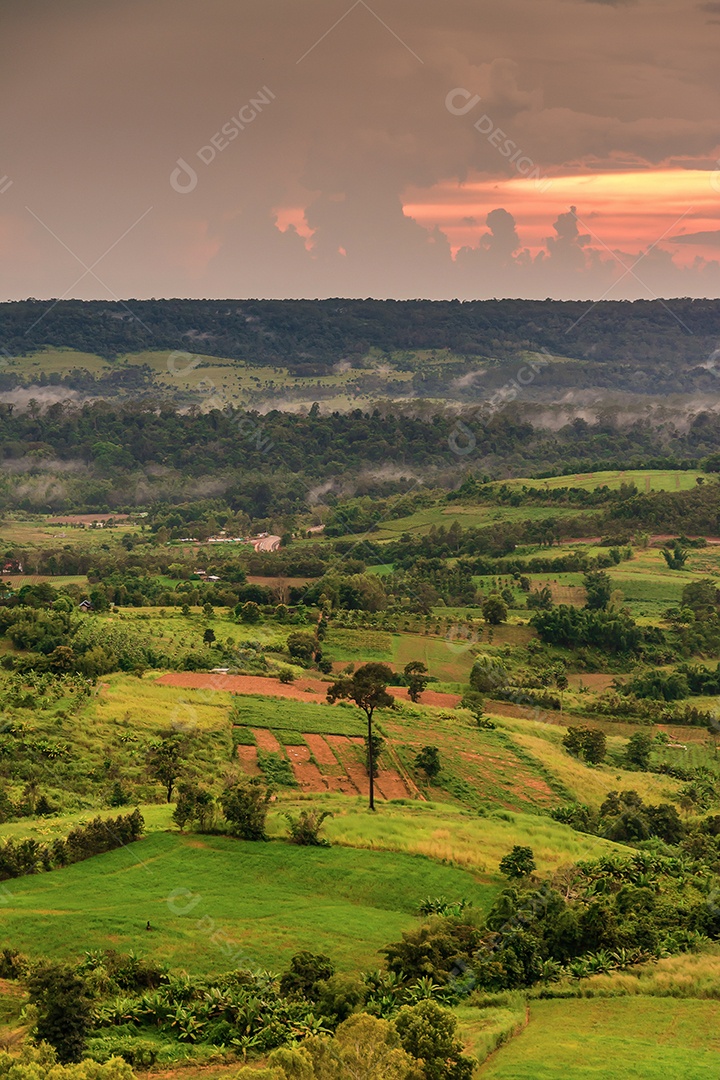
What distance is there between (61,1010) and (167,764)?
2205 centimetres

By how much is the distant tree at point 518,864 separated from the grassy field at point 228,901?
935mm

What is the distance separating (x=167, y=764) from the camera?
50.1 meters

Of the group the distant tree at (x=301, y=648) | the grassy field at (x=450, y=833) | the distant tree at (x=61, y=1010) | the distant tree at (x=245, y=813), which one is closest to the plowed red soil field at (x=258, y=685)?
the distant tree at (x=301, y=648)

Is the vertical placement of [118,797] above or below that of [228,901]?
above

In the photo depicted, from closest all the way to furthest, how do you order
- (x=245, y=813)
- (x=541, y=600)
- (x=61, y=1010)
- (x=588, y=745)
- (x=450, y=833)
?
(x=61, y=1010) → (x=245, y=813) → (x=450, y=833) → (x=588, y=745) → (x=541, y=600)

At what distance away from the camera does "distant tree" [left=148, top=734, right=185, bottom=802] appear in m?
50.1

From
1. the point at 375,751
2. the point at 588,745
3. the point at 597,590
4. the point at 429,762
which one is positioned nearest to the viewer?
the point at 429,762

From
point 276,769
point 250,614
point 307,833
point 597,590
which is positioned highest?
point 597,590

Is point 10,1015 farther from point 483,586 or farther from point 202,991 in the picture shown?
point 483,586

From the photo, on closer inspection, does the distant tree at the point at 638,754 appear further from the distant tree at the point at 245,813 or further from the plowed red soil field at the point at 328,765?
the distant tree at the point at 245,813

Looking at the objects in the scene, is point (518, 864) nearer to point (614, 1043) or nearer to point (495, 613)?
point (614, 1043)

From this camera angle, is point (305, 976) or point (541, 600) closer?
point (305, 976)

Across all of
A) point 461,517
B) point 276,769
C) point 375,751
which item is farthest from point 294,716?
point 461,517

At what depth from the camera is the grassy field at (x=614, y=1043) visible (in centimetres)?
2791
